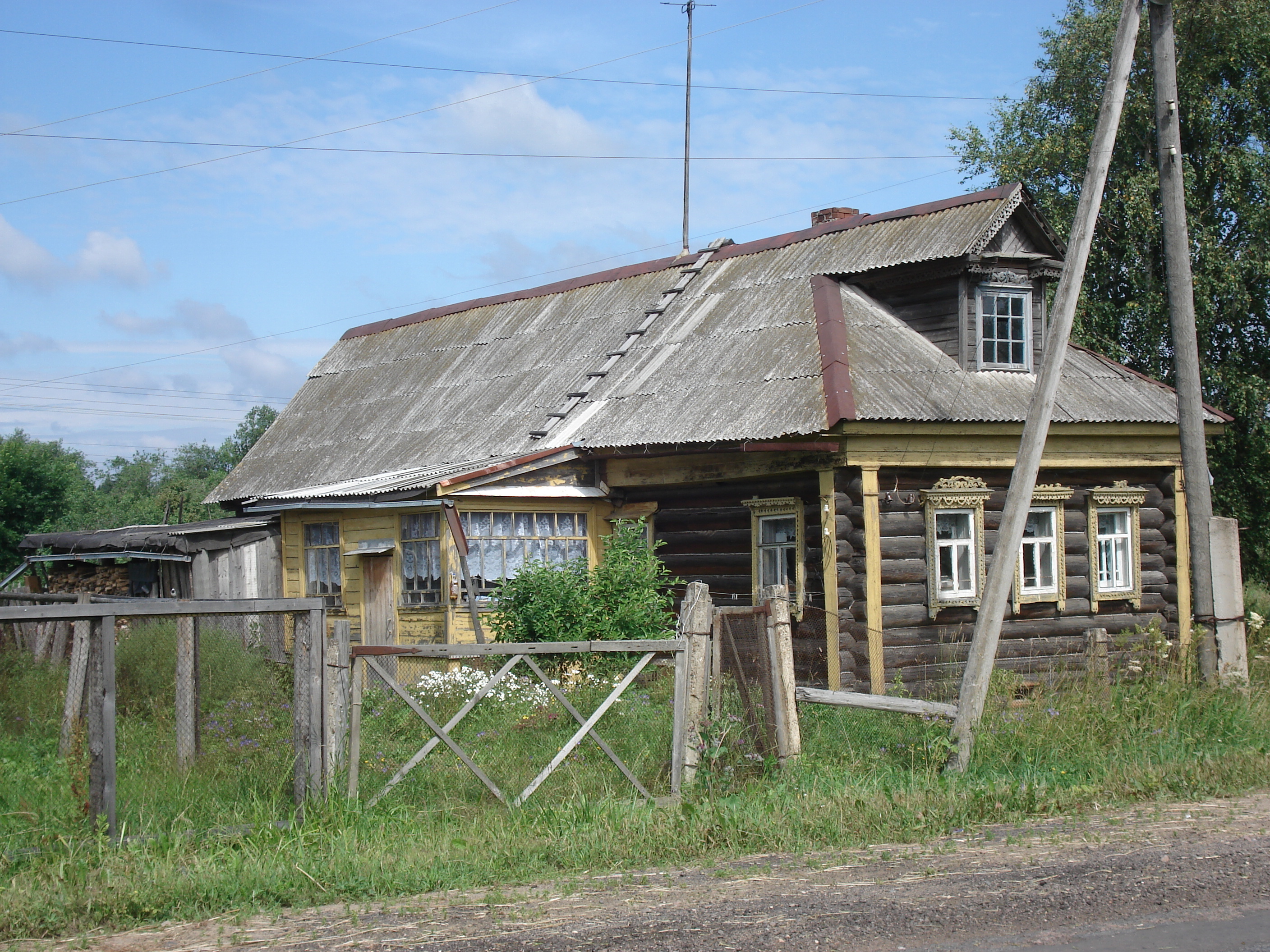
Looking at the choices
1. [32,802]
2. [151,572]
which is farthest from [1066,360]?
[151,572]

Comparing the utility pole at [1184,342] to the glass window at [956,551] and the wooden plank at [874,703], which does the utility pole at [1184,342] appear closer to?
the glass window at [956,551]

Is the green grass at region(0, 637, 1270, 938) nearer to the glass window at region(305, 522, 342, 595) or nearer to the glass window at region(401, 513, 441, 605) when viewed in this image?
the glass window at region(401, 513, 441, 605)

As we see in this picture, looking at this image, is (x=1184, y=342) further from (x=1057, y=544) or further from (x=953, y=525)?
(x=1057, y=544)

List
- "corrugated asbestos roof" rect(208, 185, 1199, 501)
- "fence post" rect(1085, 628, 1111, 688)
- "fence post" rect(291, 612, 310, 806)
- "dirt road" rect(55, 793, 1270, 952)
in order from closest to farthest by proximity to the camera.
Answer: "dirt road" rect(55, 793, 1270, 952)
"fence post" rect(291, 612, 310, 806)
"fence post" rect(1085, 628, 1111, 688)
"corrugated asbestos roof" rect(208, 185, 1199, 501)

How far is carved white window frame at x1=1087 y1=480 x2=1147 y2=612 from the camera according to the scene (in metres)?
14.1

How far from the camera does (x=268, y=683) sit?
1048 cm

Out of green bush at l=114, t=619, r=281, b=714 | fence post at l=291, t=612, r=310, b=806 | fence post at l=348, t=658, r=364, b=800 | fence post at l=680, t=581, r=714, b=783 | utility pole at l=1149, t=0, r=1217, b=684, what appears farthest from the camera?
utility pole at l=1149, t=0, r=1217, b=684

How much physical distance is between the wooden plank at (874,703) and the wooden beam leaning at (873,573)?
393cm

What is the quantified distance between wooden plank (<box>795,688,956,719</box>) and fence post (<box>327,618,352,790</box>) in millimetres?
2970

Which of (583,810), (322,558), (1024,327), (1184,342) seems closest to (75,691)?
(583,810)

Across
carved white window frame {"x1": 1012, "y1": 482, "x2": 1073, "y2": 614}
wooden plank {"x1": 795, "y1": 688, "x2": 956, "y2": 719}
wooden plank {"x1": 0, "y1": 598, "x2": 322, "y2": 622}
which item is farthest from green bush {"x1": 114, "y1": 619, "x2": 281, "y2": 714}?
carved white window frame {"x1": 1012, "y1": 482, "x2": 1073, "y2": 614}

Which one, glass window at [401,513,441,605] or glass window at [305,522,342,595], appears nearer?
glass window at [401,513,441,605]

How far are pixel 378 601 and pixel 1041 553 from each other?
8223mm

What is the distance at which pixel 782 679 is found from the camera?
777cm
